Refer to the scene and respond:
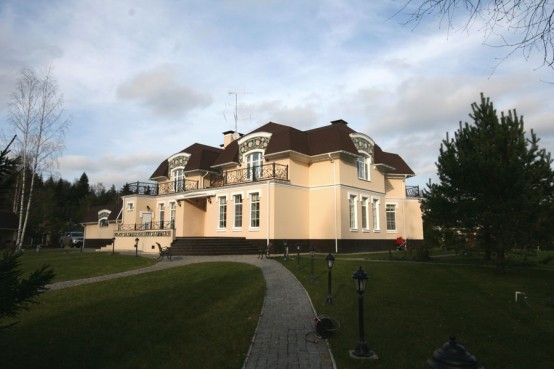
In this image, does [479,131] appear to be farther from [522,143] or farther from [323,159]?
[323,159]

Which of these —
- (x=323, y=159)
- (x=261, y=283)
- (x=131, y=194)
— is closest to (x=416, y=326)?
(x=261, y=283)

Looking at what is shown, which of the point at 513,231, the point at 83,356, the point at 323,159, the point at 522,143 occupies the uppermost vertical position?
the point at 323,159

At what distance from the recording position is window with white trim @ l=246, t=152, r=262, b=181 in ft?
78.3

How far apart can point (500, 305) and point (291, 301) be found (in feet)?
15.5

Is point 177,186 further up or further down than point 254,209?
further up

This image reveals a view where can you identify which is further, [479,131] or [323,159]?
[323,159]

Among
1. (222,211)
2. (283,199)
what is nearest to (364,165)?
(283,199)

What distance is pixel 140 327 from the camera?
6.70m

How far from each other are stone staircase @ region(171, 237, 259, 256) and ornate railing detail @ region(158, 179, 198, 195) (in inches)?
260

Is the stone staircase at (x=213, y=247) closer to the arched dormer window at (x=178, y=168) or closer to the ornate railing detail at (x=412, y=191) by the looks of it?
the arched dormer window at (x=178, y=168)

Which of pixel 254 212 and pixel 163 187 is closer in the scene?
pixel 254 212

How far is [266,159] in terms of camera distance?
2380cm

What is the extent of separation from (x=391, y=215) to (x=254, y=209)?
12.2 metres

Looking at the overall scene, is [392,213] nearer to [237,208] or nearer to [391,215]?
[391,215]
